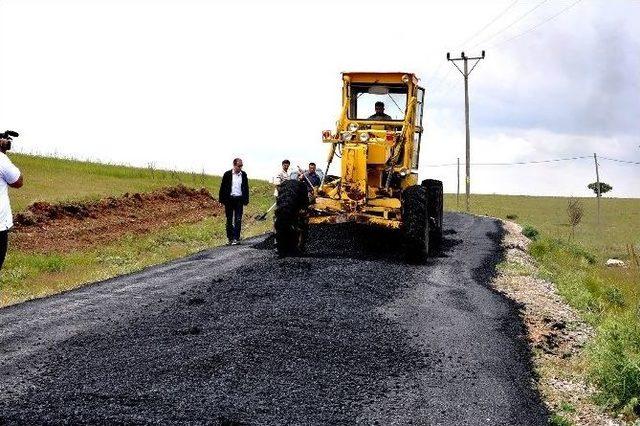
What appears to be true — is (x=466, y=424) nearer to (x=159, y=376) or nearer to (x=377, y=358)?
(x=377, y=358)

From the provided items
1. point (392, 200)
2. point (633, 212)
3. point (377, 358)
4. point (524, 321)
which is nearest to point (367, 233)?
point (392, 200)

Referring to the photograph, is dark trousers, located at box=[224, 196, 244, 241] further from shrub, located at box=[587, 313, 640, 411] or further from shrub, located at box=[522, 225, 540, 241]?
shrub, located at box=[522, 225, 540, 241]

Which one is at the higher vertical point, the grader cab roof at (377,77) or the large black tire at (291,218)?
the grader cab roof at (377,77)

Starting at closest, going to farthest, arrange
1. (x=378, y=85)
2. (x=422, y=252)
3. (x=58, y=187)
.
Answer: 1. (x=422, y=252)
2. (x=378, y=85)
3. (x=58, y=187)

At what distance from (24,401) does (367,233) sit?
10.1 m

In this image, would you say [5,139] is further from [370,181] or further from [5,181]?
[370,181]

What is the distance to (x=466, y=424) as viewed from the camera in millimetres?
6582

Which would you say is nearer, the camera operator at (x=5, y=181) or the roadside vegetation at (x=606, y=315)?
the roadside vegetation at (x=606, y=315)

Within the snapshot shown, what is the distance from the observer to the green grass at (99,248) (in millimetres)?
15305

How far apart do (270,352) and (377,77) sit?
886 centimetres

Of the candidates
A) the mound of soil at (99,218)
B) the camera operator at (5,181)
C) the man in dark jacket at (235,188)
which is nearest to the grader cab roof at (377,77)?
the man in dark jacket at (235,188)

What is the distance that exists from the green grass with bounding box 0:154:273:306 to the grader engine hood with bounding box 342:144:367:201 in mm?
4112

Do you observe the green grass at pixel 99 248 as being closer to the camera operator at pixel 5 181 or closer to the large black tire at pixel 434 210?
the camera operator at pixel 5 181

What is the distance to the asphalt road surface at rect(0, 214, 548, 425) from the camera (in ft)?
21.3
